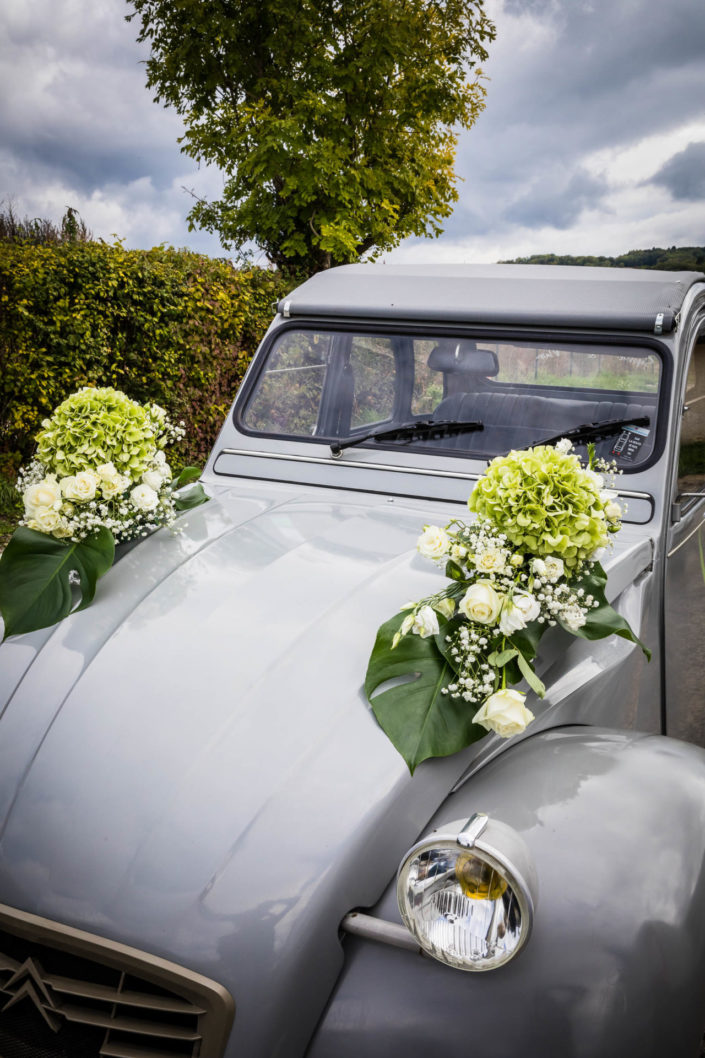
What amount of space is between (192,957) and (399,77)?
1457 cm

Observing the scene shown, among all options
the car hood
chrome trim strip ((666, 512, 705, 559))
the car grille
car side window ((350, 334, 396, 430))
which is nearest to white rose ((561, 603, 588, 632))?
the car hood

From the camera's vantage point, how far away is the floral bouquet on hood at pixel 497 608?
5.39 ft

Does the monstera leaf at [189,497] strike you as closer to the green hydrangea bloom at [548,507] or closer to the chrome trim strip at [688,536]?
the green hydrangea bloom at [548,507]

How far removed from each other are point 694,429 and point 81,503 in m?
2.09

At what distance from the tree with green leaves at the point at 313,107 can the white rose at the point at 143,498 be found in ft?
31.8

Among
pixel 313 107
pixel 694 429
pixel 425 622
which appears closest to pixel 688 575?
pixel 694 429

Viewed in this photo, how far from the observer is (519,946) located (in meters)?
1.27

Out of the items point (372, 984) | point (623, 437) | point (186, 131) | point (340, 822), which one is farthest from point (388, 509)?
point (186, 131)

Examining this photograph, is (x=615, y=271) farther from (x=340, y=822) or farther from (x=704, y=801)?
(x=340, y=822)

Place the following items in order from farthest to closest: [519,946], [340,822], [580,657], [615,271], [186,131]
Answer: [186,131] → [615,271] → [580,657] → [340,822] → [519,946]

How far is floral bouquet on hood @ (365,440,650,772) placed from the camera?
1644mm

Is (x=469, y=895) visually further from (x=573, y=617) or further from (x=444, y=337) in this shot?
(x=444, y=337)

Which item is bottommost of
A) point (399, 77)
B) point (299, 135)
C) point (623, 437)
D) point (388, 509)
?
point (388, 509)

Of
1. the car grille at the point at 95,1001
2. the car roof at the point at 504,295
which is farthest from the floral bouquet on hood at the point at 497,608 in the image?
the car roof at the point at 504,295
